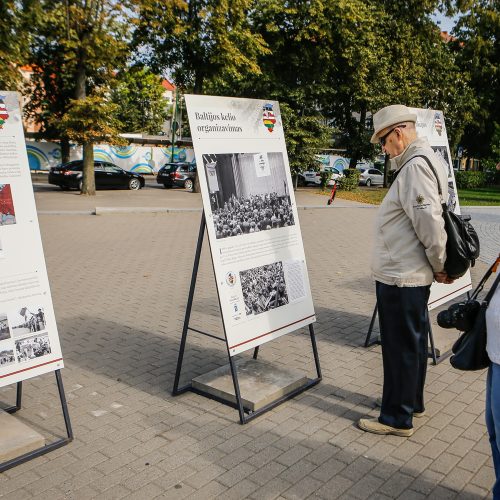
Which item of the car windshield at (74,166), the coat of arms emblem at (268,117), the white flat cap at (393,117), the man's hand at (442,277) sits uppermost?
the car windshield at (74,166)

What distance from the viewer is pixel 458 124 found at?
39312mm

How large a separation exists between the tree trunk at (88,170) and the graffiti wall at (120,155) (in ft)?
44.8

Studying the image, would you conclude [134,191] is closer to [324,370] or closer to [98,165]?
[98,165]

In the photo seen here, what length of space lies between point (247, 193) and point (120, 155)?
41.2 meters

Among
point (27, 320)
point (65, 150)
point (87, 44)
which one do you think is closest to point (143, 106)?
point (65, 150)

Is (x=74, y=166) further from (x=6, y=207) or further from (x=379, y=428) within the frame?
(x=379, y=428)

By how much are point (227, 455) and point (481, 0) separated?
41197 millimetres

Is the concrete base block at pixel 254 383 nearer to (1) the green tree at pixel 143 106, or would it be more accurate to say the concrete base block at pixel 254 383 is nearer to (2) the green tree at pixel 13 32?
(2) the green tree at pixel 13 32

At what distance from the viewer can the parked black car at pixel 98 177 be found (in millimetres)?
27211

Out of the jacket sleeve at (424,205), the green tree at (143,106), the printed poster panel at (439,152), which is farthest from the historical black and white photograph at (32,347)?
the green tree at (143,106)

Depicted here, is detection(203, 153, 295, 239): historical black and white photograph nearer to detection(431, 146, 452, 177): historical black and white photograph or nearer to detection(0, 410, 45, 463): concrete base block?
detection(0, 410, 45, 463): concrete base block

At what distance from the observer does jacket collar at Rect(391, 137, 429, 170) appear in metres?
3.54

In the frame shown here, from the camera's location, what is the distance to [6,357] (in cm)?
336

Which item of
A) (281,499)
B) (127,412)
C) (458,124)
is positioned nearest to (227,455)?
(281,499)
